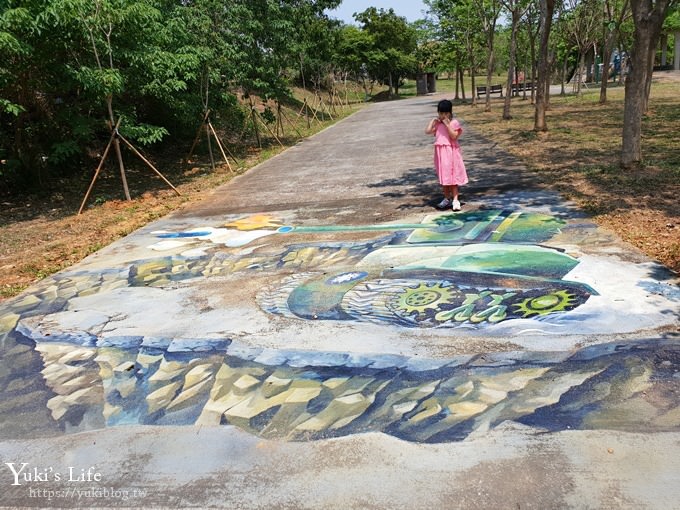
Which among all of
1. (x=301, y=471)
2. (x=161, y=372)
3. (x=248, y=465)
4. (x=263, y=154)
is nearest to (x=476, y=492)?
(x=301, y=471)

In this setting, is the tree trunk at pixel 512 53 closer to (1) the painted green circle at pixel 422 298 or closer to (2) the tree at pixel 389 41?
(1) the painted green circle at pixel 422 298

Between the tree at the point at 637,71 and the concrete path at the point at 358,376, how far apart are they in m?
2.42

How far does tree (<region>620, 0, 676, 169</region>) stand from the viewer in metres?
6.68

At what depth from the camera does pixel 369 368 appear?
2941 millimetres

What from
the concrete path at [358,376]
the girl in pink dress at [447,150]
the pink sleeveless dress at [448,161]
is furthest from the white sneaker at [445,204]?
the concrete path at [358,376]

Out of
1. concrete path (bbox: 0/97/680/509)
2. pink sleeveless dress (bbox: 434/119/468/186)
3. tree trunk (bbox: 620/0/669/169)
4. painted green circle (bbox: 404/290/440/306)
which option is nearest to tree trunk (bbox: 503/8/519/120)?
tree trunk (bbox: 620/0/669/169)

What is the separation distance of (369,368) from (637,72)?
6.21 m

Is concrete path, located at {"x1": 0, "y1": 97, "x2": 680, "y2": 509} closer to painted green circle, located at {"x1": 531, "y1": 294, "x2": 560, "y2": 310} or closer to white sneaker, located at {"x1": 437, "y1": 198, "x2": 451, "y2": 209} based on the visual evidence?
painted green circle, located at {"x1": 531, "y1": 294, "x2": 560, "y2": 310}

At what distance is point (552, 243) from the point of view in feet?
15.4

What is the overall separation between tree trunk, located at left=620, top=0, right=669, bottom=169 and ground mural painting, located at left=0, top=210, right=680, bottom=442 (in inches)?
127

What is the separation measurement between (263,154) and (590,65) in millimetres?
36971

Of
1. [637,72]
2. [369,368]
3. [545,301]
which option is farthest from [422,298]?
[637,72]

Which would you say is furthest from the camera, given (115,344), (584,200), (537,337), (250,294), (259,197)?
(259,197)

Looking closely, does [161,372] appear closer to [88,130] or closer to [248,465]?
[248,465]
